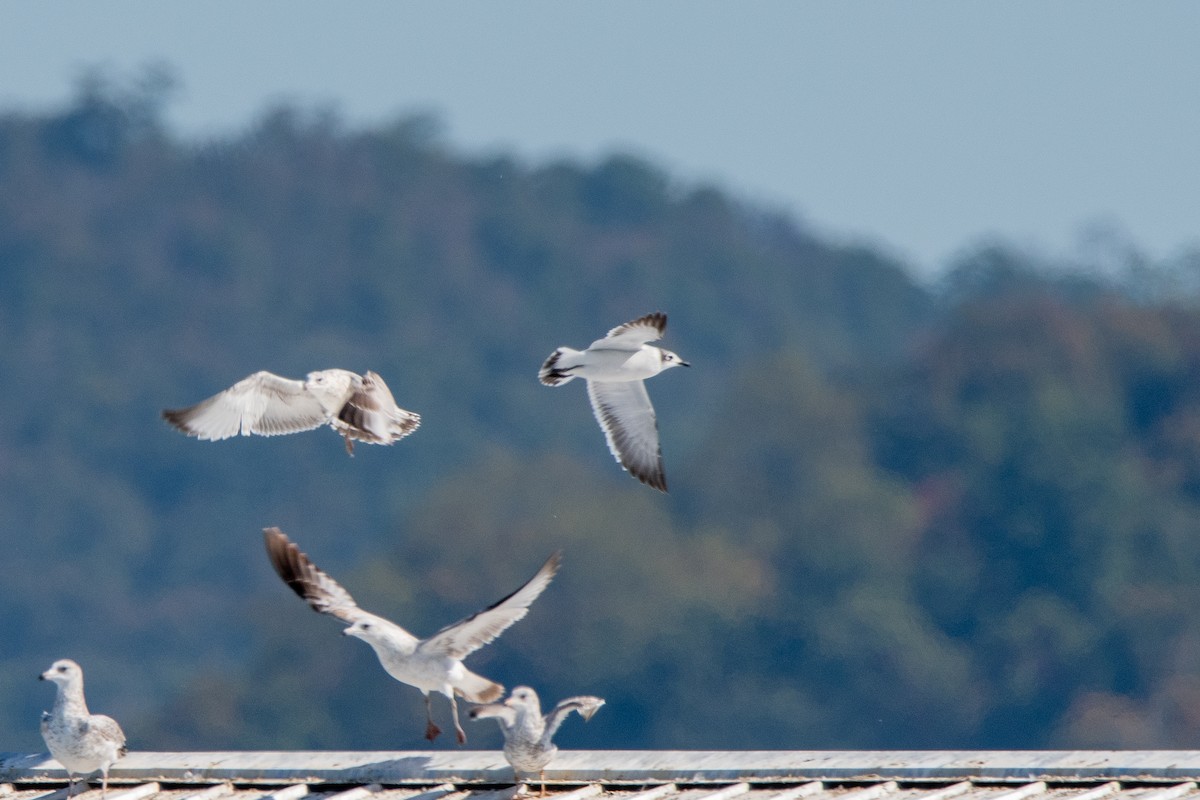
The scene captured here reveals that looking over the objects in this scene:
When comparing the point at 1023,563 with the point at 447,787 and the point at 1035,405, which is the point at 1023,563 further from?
the point at 447,787

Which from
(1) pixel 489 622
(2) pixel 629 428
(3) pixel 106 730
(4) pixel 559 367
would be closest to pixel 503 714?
(1) pixel 489 622

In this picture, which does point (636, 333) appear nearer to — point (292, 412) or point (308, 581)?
point (292, 412)

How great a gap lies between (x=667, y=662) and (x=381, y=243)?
48.9 m

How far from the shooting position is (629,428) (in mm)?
18953

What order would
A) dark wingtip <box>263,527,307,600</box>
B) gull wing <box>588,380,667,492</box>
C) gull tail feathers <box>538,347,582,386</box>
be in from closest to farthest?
dark wingtip <box>263,527,307,600</box>, gull tail feathers <box>538,347,582,386</box>, gull wing <box>588,380,667,492</box>

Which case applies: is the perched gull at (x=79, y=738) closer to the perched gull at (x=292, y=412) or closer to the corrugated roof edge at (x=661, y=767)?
the corrugated roof edge at (x=661, y=767)

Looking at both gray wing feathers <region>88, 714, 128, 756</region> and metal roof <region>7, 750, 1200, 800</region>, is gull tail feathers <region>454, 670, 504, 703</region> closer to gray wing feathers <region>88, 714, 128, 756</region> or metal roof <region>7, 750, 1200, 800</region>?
metal roof <region>7, 750, 1200, 800</region>

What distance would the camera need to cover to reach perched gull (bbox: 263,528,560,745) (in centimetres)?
1274

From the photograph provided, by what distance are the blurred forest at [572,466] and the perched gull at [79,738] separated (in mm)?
27540

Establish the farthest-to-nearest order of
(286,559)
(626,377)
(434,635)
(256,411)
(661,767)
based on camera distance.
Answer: (626,377) → (256,411) → (286,559) → (434,635) → (661,767)

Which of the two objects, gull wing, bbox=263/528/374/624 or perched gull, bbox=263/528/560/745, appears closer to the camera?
perched gull, bbox=263/528/560/745

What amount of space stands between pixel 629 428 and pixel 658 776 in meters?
7.05

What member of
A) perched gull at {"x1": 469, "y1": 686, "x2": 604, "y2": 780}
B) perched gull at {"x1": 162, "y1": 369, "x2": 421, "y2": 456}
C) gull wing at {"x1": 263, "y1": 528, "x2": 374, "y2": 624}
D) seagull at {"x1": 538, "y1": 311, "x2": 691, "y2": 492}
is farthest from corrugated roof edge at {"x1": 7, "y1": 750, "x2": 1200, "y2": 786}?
seagull at {"x1": 538, "y1": 311, "x2": 691, "y2": 492}

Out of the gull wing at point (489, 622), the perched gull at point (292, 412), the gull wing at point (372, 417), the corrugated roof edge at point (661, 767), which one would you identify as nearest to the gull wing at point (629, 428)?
the gull wing at point (372, 417)
